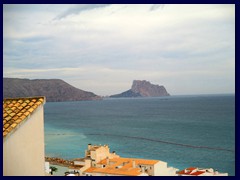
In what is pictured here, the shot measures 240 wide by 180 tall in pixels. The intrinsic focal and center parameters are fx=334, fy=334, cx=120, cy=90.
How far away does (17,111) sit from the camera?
2.01 m

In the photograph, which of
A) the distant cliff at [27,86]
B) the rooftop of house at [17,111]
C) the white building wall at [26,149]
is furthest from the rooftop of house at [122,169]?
the distant cliff at [27,86]

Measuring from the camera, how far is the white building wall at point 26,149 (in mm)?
1844

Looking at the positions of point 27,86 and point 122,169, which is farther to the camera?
point 27,86

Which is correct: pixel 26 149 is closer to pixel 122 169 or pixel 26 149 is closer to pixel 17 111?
pixel 17 111

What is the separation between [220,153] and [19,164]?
9654 millimetres

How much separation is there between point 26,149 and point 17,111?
25cm

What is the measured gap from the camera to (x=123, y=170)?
2.23m

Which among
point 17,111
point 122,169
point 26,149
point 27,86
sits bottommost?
point 122,169

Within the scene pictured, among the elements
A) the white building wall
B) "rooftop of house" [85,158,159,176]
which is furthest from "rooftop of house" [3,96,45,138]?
"rooftop of house" [85,158,159,176]

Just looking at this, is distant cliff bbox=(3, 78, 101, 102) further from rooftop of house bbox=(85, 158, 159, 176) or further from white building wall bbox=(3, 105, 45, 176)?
white building wall bbox=(3, 105, 45, 176)

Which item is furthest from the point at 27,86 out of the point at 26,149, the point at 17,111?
the point at 26,149

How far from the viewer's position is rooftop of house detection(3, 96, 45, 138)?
6.11ft

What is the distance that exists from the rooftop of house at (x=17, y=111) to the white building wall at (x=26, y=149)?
26 millimetres

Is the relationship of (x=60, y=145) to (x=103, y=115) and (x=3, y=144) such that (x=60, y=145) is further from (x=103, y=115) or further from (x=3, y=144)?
(x=103, y=115)
